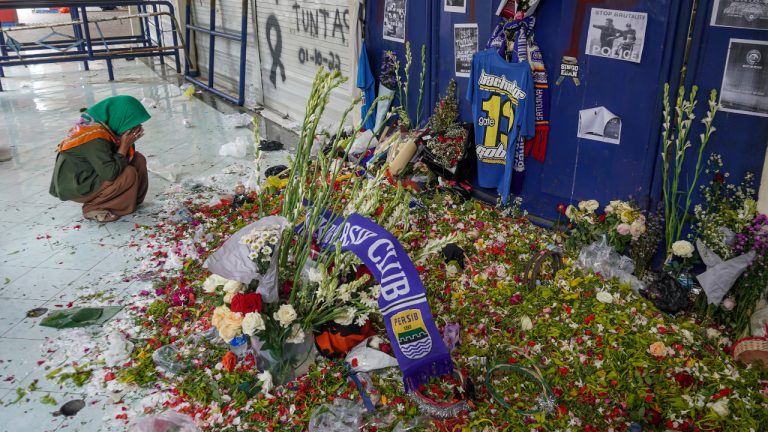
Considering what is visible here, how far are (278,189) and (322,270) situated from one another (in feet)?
8.79

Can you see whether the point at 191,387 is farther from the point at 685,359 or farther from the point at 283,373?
the point at 685,359

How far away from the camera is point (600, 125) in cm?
403

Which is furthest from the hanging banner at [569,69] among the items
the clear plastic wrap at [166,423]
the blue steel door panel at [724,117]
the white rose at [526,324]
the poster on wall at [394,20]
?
the clear plastic wrap at [166,423]

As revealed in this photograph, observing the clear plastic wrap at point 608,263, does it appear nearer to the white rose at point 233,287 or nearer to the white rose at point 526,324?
the white rose at point 526,324

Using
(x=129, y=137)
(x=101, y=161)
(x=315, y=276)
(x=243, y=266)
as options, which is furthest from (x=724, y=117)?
(x=101, y=161)

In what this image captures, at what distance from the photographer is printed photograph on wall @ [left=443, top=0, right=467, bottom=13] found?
4.93 m

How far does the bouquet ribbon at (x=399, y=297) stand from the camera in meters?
2.76

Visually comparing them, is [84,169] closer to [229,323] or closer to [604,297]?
[229,323]

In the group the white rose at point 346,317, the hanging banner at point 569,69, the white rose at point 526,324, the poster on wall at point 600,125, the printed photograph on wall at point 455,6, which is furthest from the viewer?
the printed photograph on wall at point 455,6

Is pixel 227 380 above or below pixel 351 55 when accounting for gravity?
below

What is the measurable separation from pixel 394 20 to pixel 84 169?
10.5ft

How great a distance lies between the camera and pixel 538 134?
4.43m

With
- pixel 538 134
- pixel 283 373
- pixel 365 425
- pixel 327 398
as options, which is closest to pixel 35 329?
pixel 283 373

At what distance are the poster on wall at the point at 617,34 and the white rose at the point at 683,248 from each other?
3.88 ft
